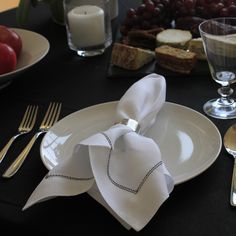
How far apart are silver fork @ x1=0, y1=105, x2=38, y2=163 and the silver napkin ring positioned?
0.17 meters

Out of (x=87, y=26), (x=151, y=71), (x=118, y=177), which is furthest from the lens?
(x=87, y=26)

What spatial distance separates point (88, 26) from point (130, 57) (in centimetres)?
16

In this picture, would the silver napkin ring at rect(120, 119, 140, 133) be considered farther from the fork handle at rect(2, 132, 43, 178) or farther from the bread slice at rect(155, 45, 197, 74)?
the bread slice at rect(155, 45, 197, 74)

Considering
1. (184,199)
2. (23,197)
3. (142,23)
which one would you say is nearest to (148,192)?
(184,199)

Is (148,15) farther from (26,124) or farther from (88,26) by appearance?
(26,124)

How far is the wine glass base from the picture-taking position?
2.20 feet

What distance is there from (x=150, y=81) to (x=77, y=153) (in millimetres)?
209

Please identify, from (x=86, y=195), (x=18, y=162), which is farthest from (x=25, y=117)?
(x=86, y=195)

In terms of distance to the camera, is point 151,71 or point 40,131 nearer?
point 40,131

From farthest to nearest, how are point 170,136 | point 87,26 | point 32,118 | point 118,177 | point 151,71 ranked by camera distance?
point 87,26, point 151,71, point 32,118, point 170,136, point 118,177

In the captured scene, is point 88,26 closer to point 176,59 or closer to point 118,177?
point 176,59

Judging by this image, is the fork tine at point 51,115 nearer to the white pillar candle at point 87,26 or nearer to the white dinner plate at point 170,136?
the white dinner plate at point 170,136

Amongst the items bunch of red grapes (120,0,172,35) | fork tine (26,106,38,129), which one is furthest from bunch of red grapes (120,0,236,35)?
fork tine (26,106,38,129)

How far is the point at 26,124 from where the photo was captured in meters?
0.70
